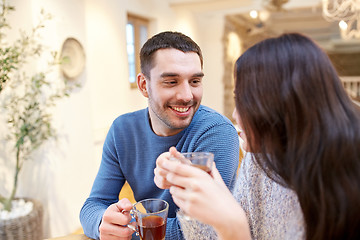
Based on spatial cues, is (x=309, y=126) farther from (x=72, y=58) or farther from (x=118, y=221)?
(x=72, y=58)

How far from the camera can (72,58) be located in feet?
10.3

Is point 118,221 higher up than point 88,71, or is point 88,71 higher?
point 88,71

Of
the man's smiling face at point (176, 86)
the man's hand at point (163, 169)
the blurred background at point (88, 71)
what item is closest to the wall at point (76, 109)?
the blurred background at point (88, 71)

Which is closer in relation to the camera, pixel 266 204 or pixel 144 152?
pixel 266 204

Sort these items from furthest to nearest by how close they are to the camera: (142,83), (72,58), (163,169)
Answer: (72,58) < (142,83) < (163,169)

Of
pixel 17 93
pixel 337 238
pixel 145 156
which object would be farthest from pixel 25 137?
pixel 337 238

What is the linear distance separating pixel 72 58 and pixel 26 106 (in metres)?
0.72

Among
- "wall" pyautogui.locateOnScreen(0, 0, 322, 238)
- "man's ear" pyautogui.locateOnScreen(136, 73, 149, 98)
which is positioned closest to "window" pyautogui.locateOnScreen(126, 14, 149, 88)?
"wall" pyautogui.locateOnScreen(0, 0, 322, 238)

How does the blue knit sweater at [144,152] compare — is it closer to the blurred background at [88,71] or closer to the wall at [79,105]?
the blurred background at [88,71]

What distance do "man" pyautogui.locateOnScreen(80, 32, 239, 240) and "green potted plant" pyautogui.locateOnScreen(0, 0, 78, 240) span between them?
1.43 metres

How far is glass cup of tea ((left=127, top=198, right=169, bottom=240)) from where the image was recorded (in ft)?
2.94

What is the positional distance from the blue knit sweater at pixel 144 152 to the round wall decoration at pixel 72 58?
72.1 inches

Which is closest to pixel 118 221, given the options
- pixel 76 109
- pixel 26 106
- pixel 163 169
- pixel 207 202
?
pixel 163 169

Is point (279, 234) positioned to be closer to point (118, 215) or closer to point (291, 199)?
point (291, 199)
